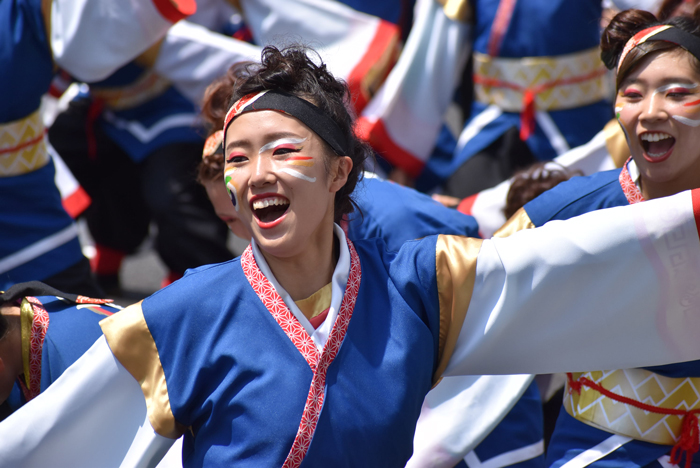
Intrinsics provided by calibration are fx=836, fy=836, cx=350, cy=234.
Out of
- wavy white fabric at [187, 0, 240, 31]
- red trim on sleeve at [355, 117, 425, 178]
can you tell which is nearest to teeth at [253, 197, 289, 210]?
red trim on sleeve at [355, 117, 425, 178]

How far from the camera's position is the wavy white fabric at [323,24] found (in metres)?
3.31

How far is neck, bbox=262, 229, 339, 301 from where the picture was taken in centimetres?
147

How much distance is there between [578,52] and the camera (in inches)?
116

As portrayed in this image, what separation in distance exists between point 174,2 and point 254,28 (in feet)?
2.44

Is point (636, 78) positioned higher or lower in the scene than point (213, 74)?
higher

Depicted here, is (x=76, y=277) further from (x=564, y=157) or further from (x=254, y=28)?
(x=564, y=157)

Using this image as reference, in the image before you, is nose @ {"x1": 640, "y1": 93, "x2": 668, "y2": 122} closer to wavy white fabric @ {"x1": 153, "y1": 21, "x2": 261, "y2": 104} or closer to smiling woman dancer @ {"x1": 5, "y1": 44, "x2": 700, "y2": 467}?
smiling woman dancer @ {"x1": 5, "y1": 44, "x2": 700, "y2": 467}

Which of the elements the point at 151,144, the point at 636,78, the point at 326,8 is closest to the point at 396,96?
the point at 326,8

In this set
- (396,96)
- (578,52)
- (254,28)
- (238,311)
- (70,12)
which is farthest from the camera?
(254,28)

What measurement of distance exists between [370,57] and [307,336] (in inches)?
80.0

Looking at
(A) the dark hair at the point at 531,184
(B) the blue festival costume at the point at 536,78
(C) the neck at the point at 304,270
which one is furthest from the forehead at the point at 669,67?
(B) the blue festival costume at the point at 536,78

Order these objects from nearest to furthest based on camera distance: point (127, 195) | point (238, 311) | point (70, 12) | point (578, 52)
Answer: point (238, 311)
point (70, 12)
point (578, 52)
point (127, 195)

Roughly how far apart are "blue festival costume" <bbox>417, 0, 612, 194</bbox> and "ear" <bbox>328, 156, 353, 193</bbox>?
1.57m

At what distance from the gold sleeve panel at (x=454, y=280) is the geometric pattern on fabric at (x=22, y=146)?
162 centimetres
